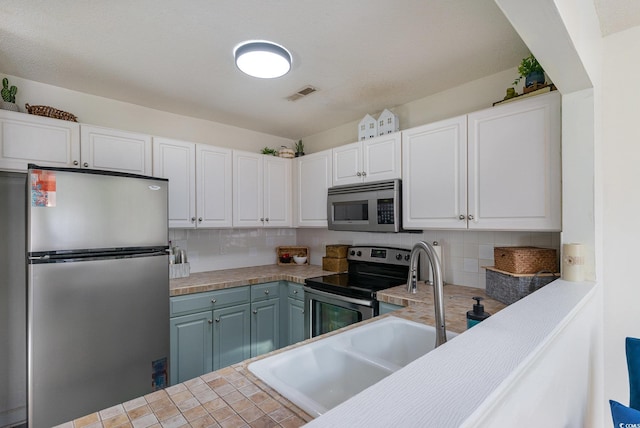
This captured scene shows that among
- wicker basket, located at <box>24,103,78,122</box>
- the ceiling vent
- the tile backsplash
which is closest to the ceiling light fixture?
the ceiling vent

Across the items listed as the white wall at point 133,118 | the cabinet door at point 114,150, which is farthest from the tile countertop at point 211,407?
the white wall at point 133,118

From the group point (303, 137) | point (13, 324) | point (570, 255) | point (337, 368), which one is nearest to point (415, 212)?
point (570, 255)

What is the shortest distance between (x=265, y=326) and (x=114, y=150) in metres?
1.90

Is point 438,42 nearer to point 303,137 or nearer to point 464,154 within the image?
point 464,154

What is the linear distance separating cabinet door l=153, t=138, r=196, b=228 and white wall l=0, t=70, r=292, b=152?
35 cm

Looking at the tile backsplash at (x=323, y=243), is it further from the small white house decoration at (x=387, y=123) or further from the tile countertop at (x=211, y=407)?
the tile countertop at (x=211, y=407)

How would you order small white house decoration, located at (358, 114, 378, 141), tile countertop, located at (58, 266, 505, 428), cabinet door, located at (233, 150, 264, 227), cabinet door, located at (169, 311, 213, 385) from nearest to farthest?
1. tile countertop, located at (58, 266, 505, 428)
2. cabinet door, located at (169, 311, 213, 385)
3. small white house decoration, located at (358, 114, 378, 141)
4. cabinet door, located at (233, 150, 264, 227)

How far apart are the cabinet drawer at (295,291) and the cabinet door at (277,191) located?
0.68 metres

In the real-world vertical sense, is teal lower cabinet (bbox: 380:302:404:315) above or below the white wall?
below

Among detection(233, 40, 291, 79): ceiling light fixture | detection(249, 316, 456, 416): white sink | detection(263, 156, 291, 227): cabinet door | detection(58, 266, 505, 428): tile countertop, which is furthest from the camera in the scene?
detection(263, 156, 291, 227): cabinet door

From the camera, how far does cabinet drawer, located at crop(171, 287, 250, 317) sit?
2.33 meters

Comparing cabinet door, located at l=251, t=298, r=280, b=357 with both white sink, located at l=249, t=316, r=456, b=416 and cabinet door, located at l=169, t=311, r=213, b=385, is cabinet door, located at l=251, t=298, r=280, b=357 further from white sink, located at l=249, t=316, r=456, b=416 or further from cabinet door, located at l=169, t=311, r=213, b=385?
white sink, located at l=249, t=316, r=456, b=416

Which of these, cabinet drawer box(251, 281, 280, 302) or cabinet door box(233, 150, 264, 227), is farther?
cabinet door box(233, 150, 264, 227)

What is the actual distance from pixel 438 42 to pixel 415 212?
44.2 inches
